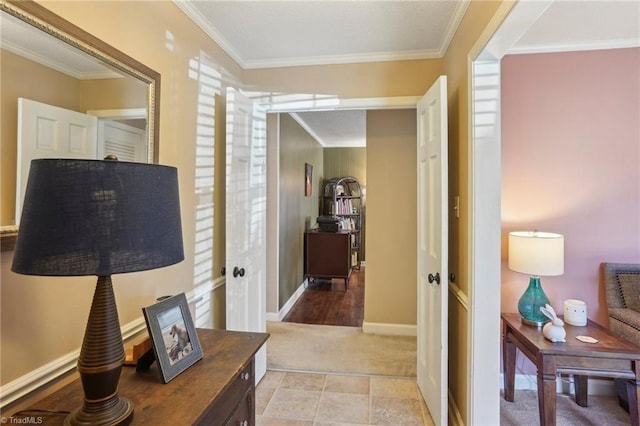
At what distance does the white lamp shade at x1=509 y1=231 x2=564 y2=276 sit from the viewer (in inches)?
75.5

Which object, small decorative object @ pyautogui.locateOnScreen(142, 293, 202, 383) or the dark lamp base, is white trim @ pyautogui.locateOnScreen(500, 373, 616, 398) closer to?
small decorative object @ pyautogui.locateOnScreen(142, 293, 202, 383)

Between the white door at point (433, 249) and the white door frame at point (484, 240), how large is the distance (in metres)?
0.20

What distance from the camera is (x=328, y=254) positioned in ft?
16.1

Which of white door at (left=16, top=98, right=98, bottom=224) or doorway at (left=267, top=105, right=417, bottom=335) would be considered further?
doorway at (left=267, top=105, right=417, bottom=335)

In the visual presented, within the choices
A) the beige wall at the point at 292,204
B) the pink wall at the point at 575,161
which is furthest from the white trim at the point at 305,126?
the pink wall at the point at 575,161

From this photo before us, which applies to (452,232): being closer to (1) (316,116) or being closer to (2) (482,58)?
(2) (482,58)

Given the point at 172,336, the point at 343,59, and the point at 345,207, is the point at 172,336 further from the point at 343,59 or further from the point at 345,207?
the point at 345,207

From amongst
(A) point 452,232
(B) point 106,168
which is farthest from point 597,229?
(B) point 106,168

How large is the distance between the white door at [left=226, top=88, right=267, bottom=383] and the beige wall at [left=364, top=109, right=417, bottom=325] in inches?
51.3

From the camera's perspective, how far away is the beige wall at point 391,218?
3318 mm

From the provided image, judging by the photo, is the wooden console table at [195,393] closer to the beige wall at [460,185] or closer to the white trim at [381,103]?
the beige wall at [460,185]

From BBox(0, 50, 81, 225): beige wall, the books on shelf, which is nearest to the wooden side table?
BBox(0, 50, 81, 225): beige wall

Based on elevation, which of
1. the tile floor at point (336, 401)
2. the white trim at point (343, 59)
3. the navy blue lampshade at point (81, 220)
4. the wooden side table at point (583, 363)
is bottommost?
the tile floor at point (336, 401)

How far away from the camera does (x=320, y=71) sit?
8.14ft
